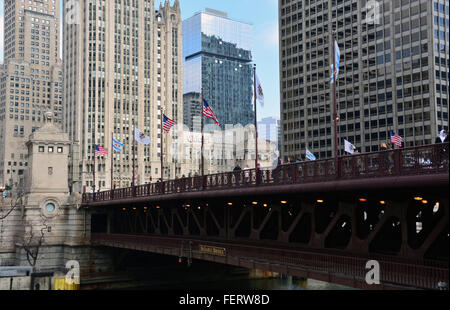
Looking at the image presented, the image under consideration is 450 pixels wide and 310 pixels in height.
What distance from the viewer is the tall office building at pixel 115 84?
518 ft

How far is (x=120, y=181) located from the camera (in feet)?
530

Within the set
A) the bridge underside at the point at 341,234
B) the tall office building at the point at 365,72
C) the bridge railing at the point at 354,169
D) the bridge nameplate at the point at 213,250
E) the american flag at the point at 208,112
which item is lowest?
the bridge nameplate at the point at 213,250

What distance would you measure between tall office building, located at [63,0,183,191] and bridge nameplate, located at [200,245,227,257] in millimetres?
120913

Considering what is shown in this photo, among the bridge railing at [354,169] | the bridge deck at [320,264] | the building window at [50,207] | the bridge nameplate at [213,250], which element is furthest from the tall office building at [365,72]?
the bridge railing at [354,169]

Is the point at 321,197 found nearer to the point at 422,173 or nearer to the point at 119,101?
the point at 422,173

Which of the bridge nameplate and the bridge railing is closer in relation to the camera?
the bridge railing

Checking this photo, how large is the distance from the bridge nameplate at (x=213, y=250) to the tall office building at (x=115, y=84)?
120913mm

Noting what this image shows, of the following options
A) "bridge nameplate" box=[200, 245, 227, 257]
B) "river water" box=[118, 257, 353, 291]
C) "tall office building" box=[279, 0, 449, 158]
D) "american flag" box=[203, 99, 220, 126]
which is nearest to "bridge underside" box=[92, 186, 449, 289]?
"bridge nameplate" box=[200, 245, 227, 257]

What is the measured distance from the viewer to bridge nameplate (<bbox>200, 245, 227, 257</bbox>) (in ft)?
114

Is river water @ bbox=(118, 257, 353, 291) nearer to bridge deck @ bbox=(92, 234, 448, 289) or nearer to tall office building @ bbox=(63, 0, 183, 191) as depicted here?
bridge deck @ bbox=(92, 234, 448, 289)

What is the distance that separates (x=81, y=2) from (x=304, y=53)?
6222cm

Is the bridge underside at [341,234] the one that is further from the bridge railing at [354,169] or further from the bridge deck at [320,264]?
the bridge railing at [354,169]

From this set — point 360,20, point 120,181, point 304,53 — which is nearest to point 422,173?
point 360,20

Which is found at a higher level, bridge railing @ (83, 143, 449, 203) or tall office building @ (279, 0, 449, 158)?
tall office building @ (279, 0, 449, 158)
